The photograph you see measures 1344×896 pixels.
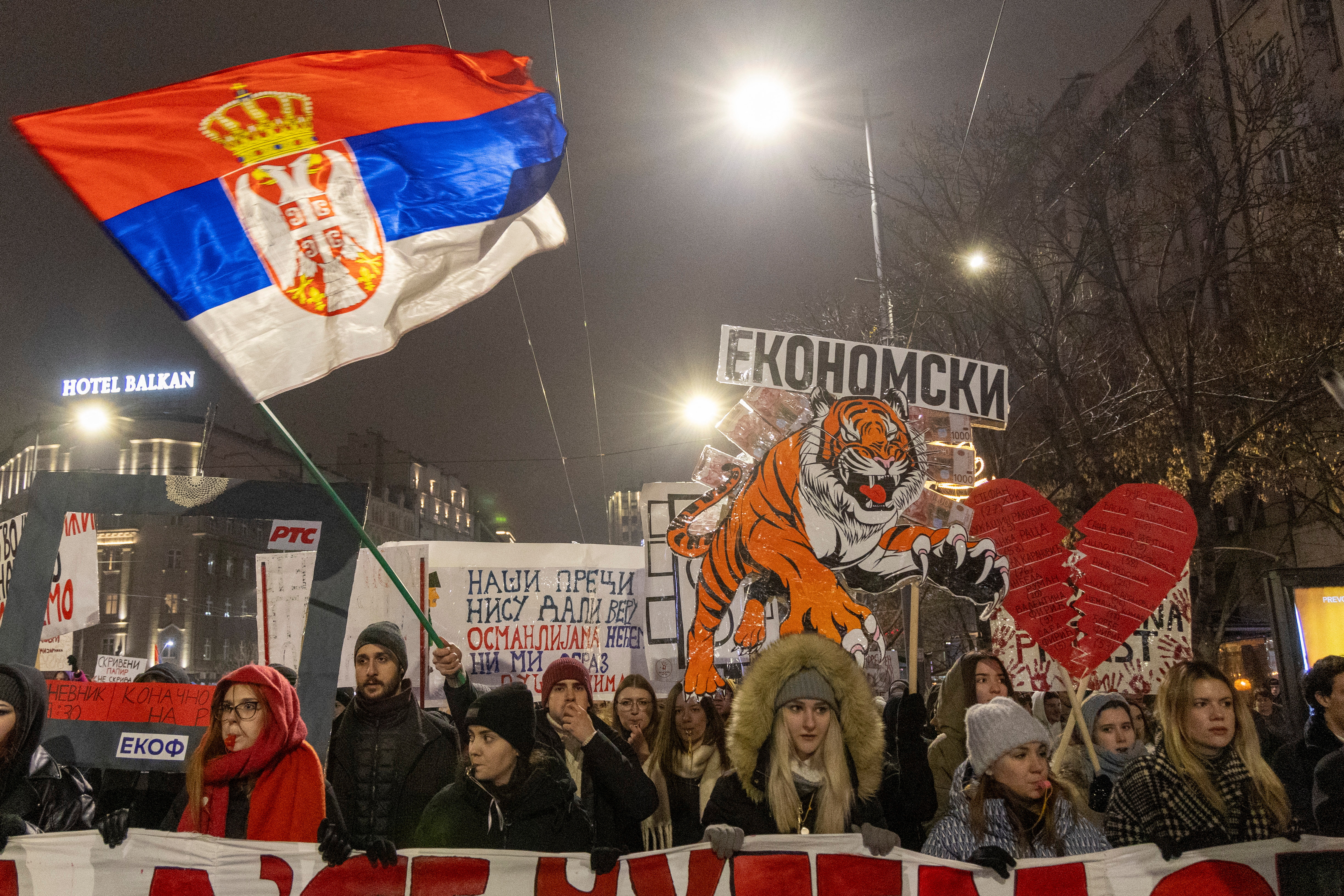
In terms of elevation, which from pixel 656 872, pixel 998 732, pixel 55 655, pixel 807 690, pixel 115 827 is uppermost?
pixel 55 655

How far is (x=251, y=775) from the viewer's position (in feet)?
12.6

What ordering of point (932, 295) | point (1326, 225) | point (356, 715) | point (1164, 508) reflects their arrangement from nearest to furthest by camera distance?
1. point (356, 715)
2. point (1164, 508)
3. point (1326, 225)
4. point (932, 295)

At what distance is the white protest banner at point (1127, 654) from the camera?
6.27 m

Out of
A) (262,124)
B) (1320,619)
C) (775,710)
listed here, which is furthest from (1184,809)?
(1320,619)

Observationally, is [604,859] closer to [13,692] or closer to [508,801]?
[508,801]

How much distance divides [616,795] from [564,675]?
46.6 inches

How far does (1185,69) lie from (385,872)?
1340 centimetres

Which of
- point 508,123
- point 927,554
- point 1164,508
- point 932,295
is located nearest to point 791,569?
point 927,554

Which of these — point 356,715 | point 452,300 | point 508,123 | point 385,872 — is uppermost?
point 508,123

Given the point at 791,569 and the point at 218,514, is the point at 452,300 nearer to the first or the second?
the point at 218,514

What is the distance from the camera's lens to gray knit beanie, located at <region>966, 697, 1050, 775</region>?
11.8 feet

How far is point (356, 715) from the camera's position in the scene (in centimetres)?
441

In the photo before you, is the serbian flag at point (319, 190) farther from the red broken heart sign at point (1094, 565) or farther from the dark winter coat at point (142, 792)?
the red broken heart sign at point (1094, 565)

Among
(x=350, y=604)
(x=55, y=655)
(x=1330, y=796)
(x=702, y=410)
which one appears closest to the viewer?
(x=1330, y=796)
